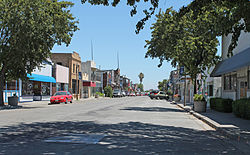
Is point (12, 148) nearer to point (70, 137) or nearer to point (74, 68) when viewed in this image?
point (70, 137)

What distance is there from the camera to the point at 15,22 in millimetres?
23141

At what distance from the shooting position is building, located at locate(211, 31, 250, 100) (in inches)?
747

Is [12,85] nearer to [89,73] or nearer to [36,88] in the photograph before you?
[36,88]

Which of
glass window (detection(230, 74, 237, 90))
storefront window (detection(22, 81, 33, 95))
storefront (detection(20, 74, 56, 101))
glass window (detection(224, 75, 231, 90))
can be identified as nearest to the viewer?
glass window (detection(230, 74, 237, 90))

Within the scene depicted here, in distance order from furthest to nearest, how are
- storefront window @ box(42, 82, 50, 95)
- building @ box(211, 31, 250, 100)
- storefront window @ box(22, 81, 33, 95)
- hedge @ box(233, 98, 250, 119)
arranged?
1. storefront window @ box(42, 82, 50, 95)
2. storefront window @ box(22, 81, 33, 95)
3. building @ box(211, 31, 250, 100)
4. hedge @ box(233, 98, 250, 119)

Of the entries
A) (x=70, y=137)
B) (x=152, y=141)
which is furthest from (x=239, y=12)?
(x=70, y=137)

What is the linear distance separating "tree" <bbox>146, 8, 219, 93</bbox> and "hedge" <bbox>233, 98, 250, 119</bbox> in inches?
278

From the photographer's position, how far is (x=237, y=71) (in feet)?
73.6

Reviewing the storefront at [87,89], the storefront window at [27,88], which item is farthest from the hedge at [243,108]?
the storefront at [87,89]

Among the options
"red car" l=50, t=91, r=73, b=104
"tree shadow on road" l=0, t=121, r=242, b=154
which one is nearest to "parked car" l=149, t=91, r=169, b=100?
"red car" l=50, t=91, r=73, b=104

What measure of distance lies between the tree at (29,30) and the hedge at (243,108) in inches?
595

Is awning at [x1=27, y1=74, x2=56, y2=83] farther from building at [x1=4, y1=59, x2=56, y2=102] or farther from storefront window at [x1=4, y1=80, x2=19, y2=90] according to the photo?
storefront window at [x1=4, y1=80, x2=19, y2=90]

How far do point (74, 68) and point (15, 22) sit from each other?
35.5 meters

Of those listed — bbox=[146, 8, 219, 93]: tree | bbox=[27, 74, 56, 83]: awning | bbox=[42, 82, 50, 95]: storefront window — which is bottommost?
bbox=[42, 82, 50, 95]: storefront window
